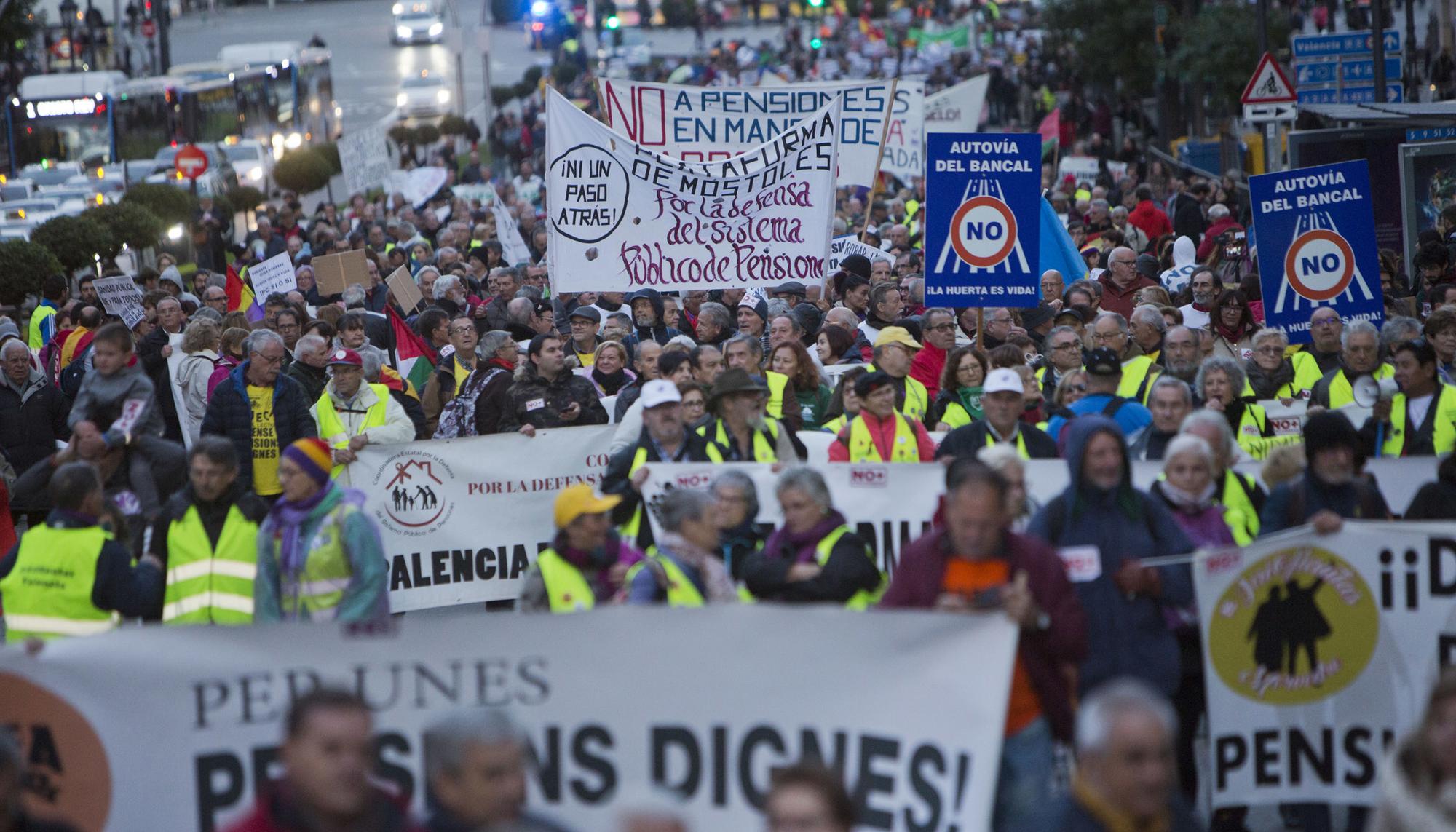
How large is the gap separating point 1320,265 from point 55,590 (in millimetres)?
7090

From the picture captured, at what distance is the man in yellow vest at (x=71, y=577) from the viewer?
6820 millimetres

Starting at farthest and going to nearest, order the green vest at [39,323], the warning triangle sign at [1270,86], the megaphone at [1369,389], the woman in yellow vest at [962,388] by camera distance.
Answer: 1. the warning triangle sign at [1270,86]
2. the green vest at [39,323]
3. the woman in yellow vest at [962,388]
4. the megaphone at [1369,389]

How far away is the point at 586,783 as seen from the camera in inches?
220

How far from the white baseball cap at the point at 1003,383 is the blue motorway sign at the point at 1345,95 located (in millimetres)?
16194

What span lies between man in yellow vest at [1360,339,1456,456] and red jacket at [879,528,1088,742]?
10.3 feet

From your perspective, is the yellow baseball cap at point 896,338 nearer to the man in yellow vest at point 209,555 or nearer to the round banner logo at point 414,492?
the round banner logo at point 414,492

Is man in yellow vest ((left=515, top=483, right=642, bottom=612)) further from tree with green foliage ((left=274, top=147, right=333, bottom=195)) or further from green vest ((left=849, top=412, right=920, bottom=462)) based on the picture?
tree with green foliage ((left=274, top=147, right=333, bottom=195))

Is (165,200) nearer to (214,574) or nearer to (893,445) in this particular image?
(893,445)

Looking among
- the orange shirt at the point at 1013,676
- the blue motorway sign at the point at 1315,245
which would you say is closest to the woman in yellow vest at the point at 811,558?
the orange shirt at the point at 1013,676

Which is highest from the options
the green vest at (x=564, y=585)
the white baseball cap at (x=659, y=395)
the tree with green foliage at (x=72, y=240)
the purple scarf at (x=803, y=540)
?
the tree with green foliage at (x=72, y=240)

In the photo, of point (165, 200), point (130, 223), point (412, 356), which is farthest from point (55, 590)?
point (165, 200)

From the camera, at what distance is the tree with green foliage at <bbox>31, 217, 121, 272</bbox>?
84.1ft

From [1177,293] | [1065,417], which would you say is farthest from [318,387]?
[1177,293]

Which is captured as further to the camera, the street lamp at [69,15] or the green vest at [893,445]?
the street lamp at [69,15]
